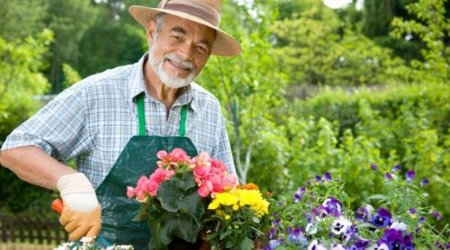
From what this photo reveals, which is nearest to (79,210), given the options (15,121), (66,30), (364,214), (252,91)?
(364,214)

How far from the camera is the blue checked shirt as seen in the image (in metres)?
2.37

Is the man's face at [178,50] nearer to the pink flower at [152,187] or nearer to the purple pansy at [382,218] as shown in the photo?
the pink flower at [152,187]

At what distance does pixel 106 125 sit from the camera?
2.47m

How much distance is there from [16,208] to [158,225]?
27.0 ft

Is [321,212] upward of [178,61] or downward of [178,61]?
downward

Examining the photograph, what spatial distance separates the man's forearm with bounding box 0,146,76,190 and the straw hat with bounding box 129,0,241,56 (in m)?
0.63

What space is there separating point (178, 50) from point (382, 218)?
0.95 m

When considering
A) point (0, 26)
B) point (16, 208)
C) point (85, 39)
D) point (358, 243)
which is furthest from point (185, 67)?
point (85, 39)

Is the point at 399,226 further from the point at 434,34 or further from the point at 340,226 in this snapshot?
the point at 434,34

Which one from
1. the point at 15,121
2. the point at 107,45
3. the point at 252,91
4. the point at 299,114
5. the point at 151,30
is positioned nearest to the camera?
the point at 151,30

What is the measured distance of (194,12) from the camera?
2.51 m

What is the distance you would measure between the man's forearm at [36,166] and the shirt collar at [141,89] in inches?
16.4

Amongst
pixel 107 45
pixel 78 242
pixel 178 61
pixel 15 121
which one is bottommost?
pixel 107 45

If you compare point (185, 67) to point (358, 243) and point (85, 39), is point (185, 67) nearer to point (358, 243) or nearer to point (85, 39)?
point (358, 243)
